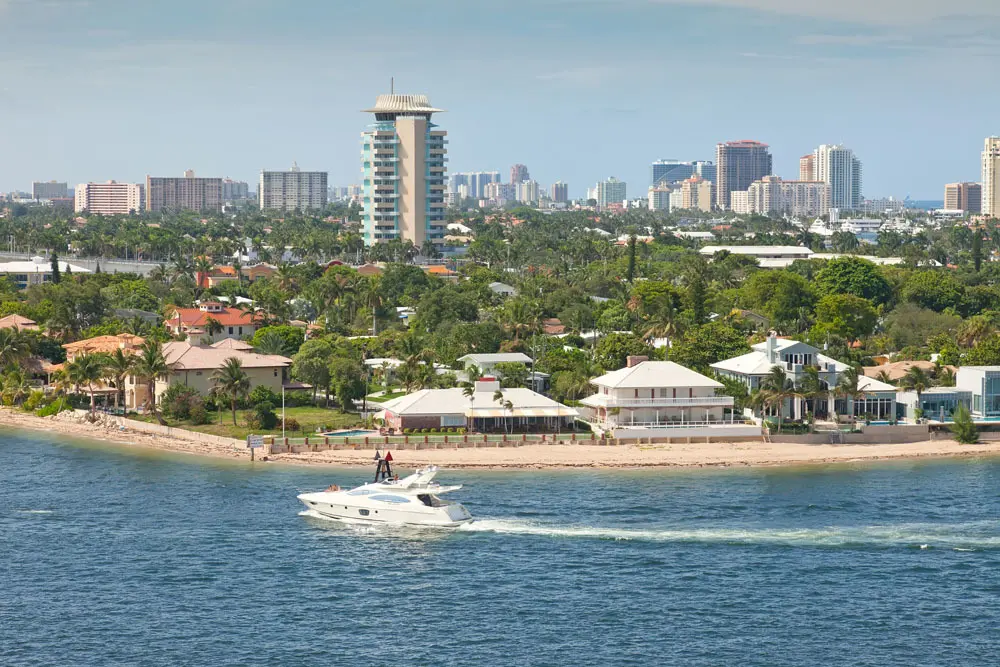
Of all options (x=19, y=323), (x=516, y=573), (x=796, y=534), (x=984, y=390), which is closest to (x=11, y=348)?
(x=19, y=323)

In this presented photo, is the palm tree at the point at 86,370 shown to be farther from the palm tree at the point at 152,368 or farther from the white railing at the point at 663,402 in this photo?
the white railing at the point at 663,402

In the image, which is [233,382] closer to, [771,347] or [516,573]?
[771,347]

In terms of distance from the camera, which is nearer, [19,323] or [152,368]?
[152,368]

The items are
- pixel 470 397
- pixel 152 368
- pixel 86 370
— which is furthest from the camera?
pixel 86 370

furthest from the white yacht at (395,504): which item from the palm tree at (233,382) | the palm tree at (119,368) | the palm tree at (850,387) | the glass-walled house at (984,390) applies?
the glass-walled house at (984,390)

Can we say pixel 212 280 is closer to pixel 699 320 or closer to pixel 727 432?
pixel 699 320

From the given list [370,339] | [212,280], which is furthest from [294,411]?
[212,280]
